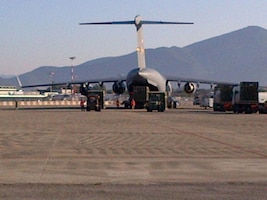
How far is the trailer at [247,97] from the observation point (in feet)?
202

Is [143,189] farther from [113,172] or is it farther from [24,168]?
[24,168]

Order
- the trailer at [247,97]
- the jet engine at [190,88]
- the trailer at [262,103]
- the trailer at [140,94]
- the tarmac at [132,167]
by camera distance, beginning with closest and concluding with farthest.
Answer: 1. the tarmac at [132,167]
2. the trailer at [247,97]
3. the trailer at [262,103]
4. the trailer at [140,94]
5. the jet engine at [190,88]

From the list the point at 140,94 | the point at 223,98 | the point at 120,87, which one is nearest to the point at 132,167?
the point at 223,98

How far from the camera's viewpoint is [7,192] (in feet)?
39.0

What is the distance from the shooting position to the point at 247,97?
6169cm

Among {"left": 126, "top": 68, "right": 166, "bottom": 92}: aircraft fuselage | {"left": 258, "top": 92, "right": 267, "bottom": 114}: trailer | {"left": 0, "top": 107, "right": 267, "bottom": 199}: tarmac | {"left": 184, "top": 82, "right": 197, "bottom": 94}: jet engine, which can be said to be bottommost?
{"left": 0, "top": 107, "right": 267, "bottom": 199}: tarmac

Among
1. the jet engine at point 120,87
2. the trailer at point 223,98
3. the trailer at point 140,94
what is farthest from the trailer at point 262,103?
the jet engine at point 120,87

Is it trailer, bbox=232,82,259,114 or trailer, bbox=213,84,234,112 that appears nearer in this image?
trailer, bbox=232,82,259,114

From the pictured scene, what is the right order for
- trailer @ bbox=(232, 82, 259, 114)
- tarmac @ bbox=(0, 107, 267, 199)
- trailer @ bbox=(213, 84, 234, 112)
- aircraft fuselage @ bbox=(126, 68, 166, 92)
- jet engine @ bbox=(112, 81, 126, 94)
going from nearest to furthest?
tarmac @ bbox=(0, 107, 267, 199), trailer @ bbox=(232, 82, 259, 114), aircraft fuselage @ bbox=(126, 68, 166, 92), trailer @ bbox=(213, 84, 234, 112), jet engine @ bbox=(112, 81, 126, 94)

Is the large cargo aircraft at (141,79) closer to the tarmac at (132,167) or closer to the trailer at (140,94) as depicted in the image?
the trailer at (140,94)

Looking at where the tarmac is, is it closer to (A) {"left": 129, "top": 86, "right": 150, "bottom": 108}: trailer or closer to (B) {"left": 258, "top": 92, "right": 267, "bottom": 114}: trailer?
(B) {"left": 258, "top": 92, "right": 267, "bottom": 114}: trailer

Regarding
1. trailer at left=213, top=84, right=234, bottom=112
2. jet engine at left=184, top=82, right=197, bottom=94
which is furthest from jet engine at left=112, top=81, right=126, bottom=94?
trailer at left=213, top=84, right=234, bottom=112

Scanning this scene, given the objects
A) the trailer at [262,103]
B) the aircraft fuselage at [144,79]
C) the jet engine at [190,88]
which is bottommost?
the trailer at [262,103]

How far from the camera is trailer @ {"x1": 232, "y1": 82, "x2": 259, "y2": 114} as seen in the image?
202 ft
